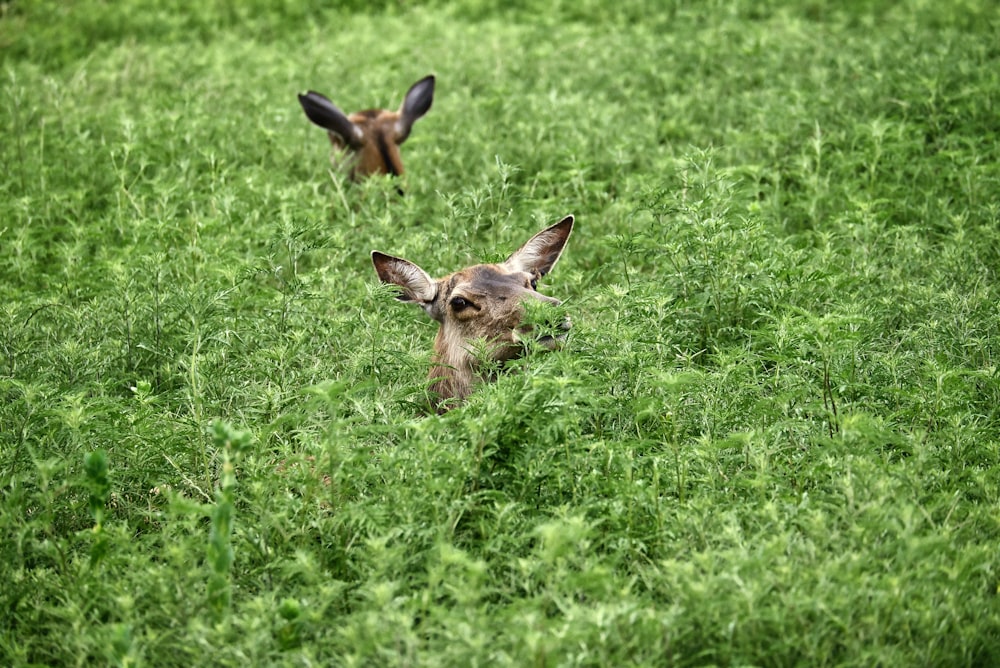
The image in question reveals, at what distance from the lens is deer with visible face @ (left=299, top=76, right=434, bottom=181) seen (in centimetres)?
949

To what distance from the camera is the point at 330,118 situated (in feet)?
31.2

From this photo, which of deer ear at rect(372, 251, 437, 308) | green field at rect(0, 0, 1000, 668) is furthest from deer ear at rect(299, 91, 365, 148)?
deer ear at rect(372, 251, 437, 308)

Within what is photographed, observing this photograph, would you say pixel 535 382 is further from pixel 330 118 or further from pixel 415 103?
pixel 415 103

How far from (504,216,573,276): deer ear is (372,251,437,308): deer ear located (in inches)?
18.6

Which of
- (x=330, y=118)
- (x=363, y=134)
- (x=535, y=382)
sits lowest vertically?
(x=363, y=134)

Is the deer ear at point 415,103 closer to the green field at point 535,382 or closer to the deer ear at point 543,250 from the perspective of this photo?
the green field at point 535,382

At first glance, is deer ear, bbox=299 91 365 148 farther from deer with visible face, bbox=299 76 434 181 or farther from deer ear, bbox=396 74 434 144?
A: deer ear, bbox=396 74 434 144

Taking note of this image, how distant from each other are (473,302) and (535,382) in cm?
148

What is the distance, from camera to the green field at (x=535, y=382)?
13.8ft

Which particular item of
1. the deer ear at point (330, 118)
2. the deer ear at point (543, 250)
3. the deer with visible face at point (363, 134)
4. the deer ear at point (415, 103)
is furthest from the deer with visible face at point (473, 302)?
the deer ear at point (415, 103)

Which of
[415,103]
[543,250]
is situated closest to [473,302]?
[543,250]

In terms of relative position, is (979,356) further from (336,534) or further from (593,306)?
(336,534)

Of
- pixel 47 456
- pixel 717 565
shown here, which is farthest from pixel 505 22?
pixel 717 565

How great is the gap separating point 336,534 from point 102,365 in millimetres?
2238
